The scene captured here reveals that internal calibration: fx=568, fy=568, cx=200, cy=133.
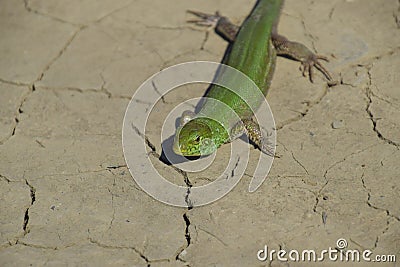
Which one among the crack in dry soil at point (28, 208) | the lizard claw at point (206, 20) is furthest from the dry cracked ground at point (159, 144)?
the lizard claw at point (206, 20)

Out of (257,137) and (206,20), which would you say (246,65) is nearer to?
(257,137)

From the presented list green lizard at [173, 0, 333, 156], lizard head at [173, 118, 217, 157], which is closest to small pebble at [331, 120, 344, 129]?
green lizard at [173, 0, 333, 156]
